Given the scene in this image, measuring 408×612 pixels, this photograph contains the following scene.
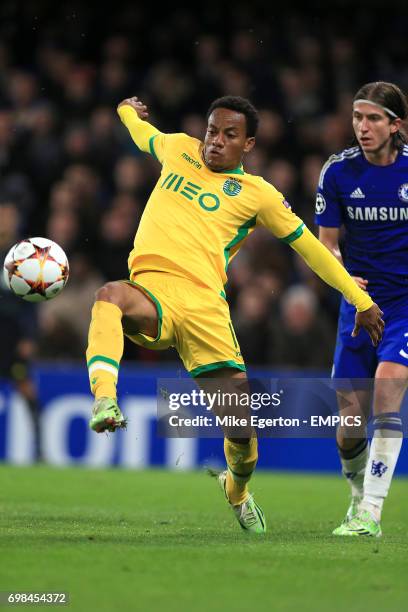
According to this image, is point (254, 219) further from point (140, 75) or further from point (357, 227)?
point (140, 75)

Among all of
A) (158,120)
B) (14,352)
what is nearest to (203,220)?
(14,352)

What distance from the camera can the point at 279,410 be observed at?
10.5 meters

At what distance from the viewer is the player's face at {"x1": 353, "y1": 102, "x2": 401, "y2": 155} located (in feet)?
22.5

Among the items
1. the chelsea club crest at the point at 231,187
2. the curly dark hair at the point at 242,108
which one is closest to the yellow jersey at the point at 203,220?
the chelsea club crest at the point at 231,187

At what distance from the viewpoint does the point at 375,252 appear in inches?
279

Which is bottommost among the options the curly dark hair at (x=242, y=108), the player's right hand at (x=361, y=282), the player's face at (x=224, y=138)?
the player's right hand at (x=361, y=282)

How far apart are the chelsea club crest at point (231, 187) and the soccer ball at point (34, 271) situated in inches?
39.6

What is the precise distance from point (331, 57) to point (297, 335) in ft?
14.3

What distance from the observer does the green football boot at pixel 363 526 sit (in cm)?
651

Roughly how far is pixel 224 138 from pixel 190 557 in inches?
99.5

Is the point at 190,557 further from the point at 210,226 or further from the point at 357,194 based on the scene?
the point at 357,194

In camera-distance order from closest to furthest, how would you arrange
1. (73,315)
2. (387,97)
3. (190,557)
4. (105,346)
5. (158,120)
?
(190,557) → (105,346) → (387,97) → (73,315) → (158,120)

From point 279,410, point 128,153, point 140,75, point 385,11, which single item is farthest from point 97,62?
point 279,410

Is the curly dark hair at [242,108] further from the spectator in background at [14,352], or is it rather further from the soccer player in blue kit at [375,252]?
the spectator in background at [14,352]
